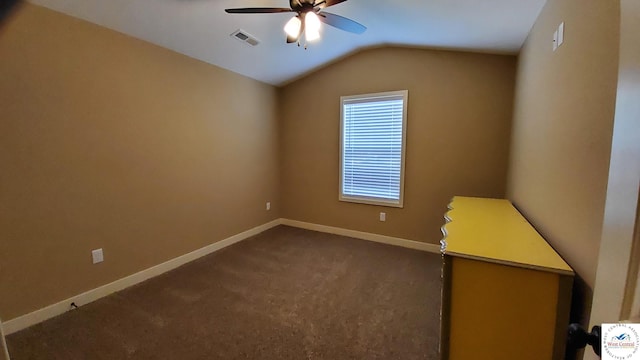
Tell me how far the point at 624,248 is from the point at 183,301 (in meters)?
2.70

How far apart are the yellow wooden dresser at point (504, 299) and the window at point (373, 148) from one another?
220 cm

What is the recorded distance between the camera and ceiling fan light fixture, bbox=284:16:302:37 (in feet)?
6.77

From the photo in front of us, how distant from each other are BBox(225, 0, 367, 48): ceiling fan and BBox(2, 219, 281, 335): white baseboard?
2.56m

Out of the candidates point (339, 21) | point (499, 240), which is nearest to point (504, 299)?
point (499, 240)

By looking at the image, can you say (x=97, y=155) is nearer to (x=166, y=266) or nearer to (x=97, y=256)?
(x=97, y=256)

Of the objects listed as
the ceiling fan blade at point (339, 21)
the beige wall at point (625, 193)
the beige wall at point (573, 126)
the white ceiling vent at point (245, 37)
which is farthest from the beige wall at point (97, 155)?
the beige wall at point (573, 126)

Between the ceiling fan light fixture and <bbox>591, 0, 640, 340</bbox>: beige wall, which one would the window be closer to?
the ceiling fan light fixture

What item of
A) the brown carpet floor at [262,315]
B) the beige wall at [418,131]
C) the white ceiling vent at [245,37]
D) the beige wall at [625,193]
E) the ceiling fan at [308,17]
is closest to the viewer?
the beige wall at [625,193]

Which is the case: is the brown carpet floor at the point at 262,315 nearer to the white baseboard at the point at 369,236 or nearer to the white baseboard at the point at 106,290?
the white baseboard at the point at 106,290

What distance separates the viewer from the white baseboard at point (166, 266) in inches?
79.3

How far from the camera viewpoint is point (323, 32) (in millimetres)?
2967

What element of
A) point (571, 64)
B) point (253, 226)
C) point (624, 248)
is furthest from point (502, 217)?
point (253, 226)

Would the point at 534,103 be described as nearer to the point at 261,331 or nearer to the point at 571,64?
the point at 571,64

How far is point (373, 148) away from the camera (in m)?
3.82
